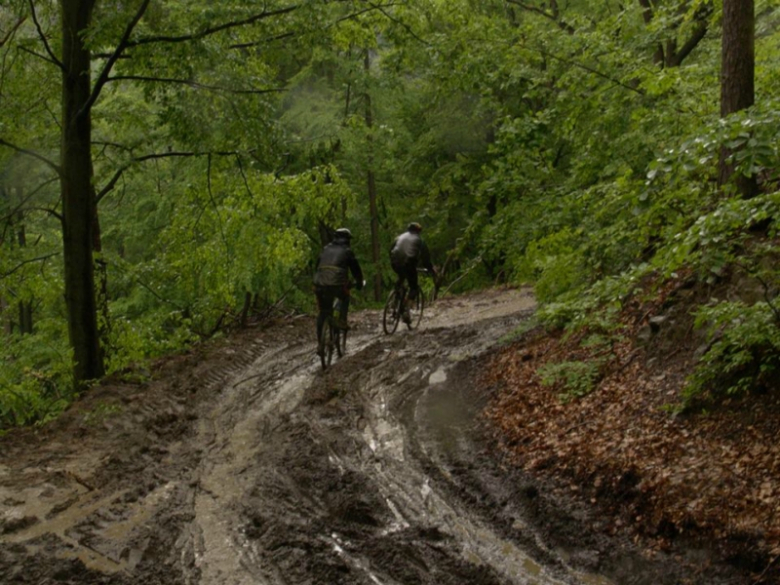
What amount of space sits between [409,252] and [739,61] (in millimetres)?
7771

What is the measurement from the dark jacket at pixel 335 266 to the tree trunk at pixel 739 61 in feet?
20.4

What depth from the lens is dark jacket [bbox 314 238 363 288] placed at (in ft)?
39.1

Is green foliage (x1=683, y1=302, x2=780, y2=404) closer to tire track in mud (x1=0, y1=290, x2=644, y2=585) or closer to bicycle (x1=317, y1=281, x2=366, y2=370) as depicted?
tire track in mud (x1=0, y1=290, x2=644, y2=585)

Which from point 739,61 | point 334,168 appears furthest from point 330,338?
point 739,61

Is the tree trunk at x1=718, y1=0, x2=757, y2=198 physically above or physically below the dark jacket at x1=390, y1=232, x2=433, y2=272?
above

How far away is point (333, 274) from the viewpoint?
39.1ft

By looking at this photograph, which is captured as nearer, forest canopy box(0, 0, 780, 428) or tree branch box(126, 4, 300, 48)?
forest canopy box(0, 0, 780, 428)

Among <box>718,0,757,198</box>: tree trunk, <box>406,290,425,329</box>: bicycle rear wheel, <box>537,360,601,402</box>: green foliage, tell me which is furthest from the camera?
<box>406,290,425,329</box>: bicycle rear wheel

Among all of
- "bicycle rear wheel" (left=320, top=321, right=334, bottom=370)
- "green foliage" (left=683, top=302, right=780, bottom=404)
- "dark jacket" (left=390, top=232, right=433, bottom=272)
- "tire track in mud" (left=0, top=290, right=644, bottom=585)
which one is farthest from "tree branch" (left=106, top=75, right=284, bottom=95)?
"green foliage" (left=683, top=302, right=780, bottom=404)

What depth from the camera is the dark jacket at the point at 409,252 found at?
14383 mm

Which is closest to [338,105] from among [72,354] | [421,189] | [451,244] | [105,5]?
[421,189]

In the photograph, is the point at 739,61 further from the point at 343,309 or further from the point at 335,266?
the point at 343,309

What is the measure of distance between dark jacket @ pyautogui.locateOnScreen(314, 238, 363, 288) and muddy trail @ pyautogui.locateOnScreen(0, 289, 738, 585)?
1570mm

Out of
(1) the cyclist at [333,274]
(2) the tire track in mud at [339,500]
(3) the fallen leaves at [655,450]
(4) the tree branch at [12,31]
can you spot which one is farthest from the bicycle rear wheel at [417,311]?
(4) the tree branch at [12,31]
